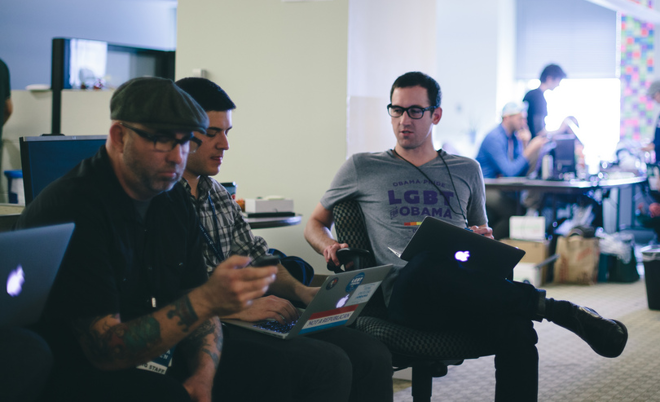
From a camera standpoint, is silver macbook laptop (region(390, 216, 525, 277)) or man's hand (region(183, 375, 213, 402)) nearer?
man's hand (region(183, 375, 213, 402))

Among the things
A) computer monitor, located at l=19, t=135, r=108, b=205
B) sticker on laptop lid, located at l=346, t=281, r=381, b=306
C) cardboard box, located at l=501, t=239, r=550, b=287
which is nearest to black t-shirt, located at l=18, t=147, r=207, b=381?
sticker on laptop lid, located at l=346, t=281, r=381, b=306

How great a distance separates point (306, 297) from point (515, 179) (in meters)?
3.93

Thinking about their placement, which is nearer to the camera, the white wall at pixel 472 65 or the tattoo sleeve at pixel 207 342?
the tattoo sleeve at pixel 207 342

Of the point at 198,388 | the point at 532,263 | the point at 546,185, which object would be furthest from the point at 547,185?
the point at 198,388

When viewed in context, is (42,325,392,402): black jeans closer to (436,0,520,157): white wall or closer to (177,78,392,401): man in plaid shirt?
(177,78,392,401): man in plaid shirt

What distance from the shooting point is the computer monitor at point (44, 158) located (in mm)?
1889

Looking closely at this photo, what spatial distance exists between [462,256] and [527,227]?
3323 millimetres

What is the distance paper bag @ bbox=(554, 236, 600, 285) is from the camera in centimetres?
515

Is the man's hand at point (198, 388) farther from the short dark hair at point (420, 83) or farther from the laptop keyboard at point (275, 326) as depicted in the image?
the short dark hair at point (420, 83)

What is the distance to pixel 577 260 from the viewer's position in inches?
204

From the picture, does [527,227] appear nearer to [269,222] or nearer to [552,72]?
[552,72]

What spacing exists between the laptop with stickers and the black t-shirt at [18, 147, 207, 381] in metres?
0.33

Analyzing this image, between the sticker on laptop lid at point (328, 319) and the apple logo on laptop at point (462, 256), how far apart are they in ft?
1.46

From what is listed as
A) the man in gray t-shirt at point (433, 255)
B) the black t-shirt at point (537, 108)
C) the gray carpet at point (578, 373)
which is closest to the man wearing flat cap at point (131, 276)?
the man in gray t-shirt at point (433, 255)
